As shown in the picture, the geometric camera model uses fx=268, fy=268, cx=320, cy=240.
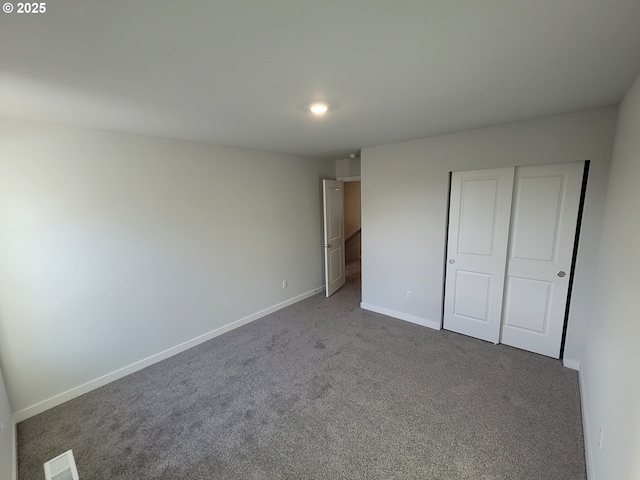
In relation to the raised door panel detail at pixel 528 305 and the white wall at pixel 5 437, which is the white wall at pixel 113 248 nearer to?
the white wall at pixel 5 437

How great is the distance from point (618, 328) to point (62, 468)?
280 centimetres

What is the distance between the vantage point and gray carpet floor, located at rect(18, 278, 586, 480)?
171cm

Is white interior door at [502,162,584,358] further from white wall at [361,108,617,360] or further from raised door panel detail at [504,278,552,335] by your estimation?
white wall at [361,108,617,360]

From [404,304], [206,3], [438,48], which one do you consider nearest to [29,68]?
[206,3]

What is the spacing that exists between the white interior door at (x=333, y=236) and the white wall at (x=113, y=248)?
3.16 ft

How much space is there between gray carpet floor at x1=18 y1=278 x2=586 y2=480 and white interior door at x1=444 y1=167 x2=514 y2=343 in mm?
308

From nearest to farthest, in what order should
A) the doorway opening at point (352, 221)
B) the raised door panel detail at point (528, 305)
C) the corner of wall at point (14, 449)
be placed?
the corner of wall at point (14, 449) < the raised door panel detail at point (528, 305) < the doorway opening at point (352, 221)

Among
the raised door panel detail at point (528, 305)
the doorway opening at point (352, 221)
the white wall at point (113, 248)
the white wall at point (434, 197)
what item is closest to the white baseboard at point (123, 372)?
the white wall at point (113, 248)

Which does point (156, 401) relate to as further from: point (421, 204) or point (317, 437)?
point (421, 204)

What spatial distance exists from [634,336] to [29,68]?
3.08 m

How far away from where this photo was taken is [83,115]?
78.7 inches

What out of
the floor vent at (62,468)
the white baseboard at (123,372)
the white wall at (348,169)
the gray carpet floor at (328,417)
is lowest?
the gray carpet floor at (328,417)

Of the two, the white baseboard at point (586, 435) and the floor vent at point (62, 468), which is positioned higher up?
the floor vent at point (62, 468)

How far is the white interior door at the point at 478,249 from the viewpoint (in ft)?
9.32
